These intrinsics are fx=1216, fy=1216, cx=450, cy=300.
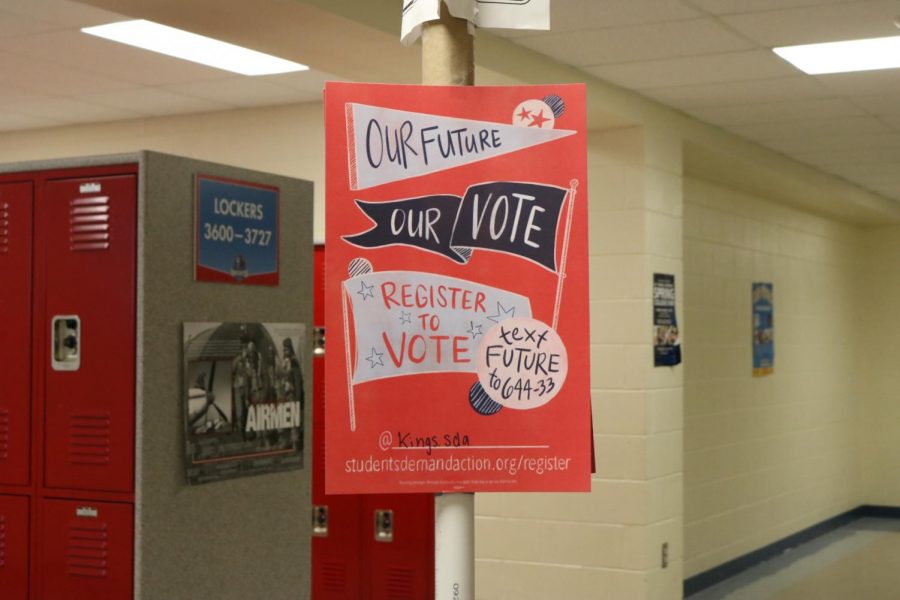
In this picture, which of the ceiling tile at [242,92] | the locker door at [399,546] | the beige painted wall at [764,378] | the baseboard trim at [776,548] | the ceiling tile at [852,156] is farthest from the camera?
the ceiling tile at [852,156]

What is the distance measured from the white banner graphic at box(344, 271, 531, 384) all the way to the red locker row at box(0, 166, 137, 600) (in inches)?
56.8

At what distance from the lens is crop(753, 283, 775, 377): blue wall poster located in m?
8.38

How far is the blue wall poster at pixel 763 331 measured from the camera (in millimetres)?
8383

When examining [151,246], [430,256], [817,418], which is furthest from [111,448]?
[817,418]

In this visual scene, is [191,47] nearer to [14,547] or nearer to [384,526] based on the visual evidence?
[384,526]

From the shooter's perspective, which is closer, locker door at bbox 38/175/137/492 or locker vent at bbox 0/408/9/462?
locker door at bbox 38/175/137/492

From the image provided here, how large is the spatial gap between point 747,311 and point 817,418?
2.01 meters

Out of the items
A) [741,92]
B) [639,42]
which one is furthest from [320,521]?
[741,92]

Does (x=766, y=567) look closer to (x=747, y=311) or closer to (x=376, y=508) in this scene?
(x=747, y=311)

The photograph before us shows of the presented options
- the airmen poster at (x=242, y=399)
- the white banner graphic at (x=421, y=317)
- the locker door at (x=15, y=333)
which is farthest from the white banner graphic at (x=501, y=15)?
the locker door at (x=15, y=333)

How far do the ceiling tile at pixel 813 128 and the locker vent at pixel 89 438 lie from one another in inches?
182

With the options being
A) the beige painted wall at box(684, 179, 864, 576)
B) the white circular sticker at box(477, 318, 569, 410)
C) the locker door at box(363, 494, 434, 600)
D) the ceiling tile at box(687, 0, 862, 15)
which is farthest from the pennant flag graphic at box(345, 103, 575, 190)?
the beige painted wall at box(684, 179, 864, 576)

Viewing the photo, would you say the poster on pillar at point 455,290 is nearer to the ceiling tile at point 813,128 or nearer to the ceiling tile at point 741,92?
the ceiling tile at point 741,92

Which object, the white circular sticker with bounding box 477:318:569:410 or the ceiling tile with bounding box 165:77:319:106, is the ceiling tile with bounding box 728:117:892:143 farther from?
the white circular sticker with bounding box 477:318:569:410
